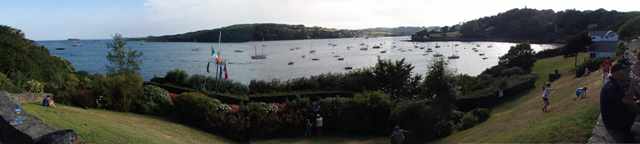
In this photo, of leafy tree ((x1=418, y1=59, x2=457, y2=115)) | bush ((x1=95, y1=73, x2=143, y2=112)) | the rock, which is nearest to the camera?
the rock

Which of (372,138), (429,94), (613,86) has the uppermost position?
(613,86)

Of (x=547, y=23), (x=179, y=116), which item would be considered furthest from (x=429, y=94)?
(x=547, y=23)

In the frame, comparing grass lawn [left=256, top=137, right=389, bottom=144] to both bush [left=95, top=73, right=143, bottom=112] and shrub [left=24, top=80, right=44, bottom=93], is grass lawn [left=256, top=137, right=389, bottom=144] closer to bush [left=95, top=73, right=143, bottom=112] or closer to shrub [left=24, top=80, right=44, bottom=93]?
bush [left=95, top=73, right=143, bottom=112]

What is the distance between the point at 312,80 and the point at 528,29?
515 feet

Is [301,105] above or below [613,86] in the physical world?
below

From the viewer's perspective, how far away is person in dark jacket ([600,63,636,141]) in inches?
363

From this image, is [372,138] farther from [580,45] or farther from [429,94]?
[580,45]

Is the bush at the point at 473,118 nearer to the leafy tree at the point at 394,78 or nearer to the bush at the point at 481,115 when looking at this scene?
the bush at the point at 481,115

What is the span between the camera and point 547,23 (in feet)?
558

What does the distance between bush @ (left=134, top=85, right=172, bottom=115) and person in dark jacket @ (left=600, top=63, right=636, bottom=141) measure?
68.2 feet

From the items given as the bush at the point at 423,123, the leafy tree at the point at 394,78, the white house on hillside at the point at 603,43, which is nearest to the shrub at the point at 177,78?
the leafy tree at the point at 394,78

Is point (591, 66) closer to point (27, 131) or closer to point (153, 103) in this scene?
point (153, 103)

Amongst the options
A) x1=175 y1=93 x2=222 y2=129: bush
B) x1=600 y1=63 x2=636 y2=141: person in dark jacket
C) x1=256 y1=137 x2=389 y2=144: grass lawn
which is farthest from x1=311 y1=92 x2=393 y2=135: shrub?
x1=600 y1=63 x2=636 y2=141: person in dark jacket

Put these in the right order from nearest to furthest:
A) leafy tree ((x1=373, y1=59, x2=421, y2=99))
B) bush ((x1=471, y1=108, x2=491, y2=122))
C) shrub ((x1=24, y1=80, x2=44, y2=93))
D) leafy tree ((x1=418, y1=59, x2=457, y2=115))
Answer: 1. leafy tree ((x1=418, y1=59, x2=457, y2=115))
2. shrub ((x1=24, y1=80, x2=44, y2=93))
3. bush ((x1=471, y1=108, x2=491, y2=122))
4. leafy tree ((x1=373, y1=59, x2=421, y2=99))
